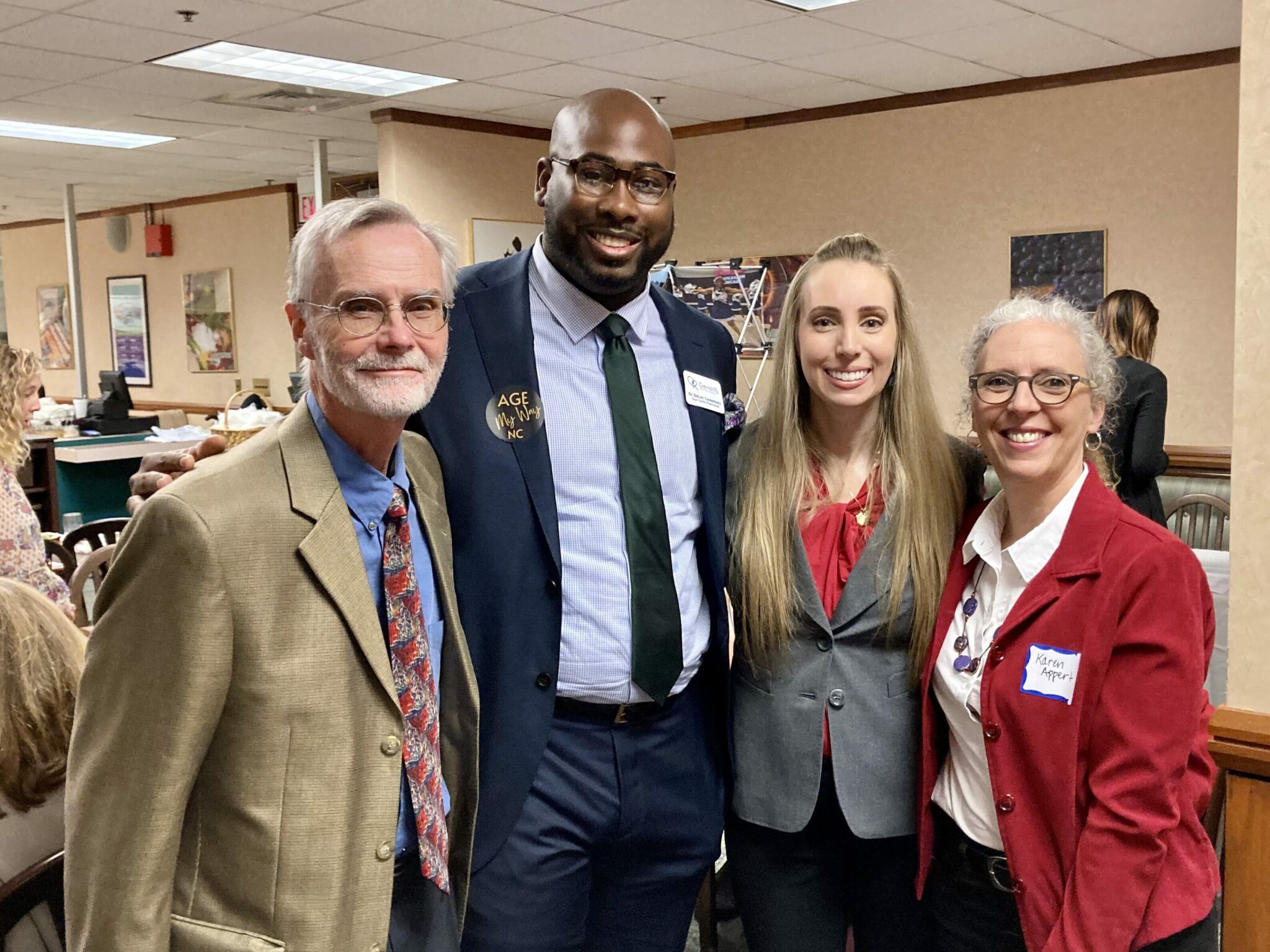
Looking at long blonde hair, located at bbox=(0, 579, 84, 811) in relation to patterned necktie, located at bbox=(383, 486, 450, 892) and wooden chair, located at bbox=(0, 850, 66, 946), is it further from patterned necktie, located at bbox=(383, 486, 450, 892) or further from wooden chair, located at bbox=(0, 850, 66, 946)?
patterned necktie, located at bbox=(383, 486, 450, 892)

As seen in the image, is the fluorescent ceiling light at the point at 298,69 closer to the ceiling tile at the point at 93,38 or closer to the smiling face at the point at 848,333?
the ceiling tile at the point at 93,38

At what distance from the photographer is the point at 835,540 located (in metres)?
1.84

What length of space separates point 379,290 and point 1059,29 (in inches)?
203

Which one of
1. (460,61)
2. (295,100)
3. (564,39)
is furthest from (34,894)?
(295,100)

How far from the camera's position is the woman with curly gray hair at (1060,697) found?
1.49 m

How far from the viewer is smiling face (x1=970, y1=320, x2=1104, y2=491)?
5.36ft

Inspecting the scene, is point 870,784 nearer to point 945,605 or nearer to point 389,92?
point 945,605

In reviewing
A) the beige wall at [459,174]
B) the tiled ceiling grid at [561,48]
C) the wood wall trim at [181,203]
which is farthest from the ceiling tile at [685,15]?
the wood wall trim at [181,203]

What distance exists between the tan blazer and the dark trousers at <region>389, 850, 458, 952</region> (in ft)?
0.42

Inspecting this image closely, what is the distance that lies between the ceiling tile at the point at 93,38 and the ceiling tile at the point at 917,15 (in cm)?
318

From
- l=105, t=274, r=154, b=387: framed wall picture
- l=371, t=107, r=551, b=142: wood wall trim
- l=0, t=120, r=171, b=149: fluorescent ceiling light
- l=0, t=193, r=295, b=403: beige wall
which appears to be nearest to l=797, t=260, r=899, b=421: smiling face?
l=371, t=107, r=551, b=142: wood wall trim

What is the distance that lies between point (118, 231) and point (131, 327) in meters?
1.07

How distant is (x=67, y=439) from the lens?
7523 millimetres

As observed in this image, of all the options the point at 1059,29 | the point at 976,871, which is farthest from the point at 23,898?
the point at 1059,29
